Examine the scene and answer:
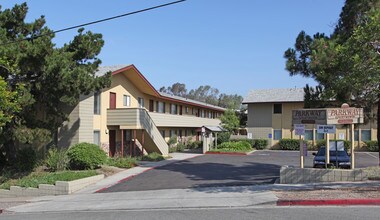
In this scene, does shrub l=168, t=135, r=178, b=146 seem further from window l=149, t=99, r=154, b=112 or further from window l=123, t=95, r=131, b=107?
window l=123, t=95, r=131, b=107

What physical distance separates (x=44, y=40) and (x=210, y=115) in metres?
43.6

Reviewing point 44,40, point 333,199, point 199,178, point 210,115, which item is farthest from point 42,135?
point 210,115

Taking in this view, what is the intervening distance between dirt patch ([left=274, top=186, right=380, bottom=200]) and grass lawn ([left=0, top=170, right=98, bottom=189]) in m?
9.62

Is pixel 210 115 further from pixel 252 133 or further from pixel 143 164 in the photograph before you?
pixel 143 164

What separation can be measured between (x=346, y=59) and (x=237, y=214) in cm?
673

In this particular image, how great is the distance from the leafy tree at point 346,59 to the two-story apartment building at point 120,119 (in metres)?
12.9

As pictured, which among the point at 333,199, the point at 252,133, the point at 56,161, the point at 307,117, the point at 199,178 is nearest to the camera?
the point at 333,199

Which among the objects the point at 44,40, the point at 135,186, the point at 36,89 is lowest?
the point at 135,186

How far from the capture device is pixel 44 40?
1802 cm

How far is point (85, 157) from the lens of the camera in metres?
21.3

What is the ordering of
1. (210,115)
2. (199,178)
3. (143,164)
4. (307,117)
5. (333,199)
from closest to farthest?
(333,199)
(307,117)
(199,178)
(143,164)
(210,115)

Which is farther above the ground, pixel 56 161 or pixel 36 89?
pixel 36 89

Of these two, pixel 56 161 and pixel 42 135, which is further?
pixel 56 161

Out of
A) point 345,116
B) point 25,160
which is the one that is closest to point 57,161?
point 25,160
